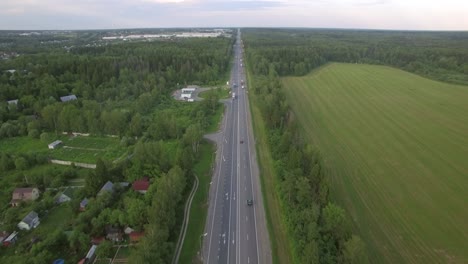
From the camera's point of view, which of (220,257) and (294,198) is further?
(294,198)

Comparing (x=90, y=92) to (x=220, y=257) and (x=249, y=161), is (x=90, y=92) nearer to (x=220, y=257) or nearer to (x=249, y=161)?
(x=249, y=161)

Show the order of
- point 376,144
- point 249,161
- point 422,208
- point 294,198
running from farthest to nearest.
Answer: point 376,144 → point 249,161 → point 422,208 → point 294,198

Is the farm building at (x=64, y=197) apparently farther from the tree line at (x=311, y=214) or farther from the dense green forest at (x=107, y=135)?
the tree line at (x=311, y=214)

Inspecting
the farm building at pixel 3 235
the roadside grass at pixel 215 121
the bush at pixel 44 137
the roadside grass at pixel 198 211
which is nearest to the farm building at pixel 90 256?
the roadside grass at pixel 198 211

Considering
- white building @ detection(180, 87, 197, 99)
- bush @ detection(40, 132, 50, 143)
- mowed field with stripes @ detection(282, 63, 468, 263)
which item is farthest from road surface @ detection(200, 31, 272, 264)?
bush @ detection(40, 132, 50, 143)

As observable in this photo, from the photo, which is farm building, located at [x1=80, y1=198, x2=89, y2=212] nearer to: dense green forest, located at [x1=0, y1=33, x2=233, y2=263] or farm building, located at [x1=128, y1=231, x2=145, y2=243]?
dense green forest, located at [x1=0, y1=33, x2=233, y2=263]

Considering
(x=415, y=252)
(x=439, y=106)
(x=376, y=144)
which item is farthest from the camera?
(x=439, y=106)

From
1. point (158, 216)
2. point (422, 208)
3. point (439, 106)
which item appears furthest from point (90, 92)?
point (439, 106)
